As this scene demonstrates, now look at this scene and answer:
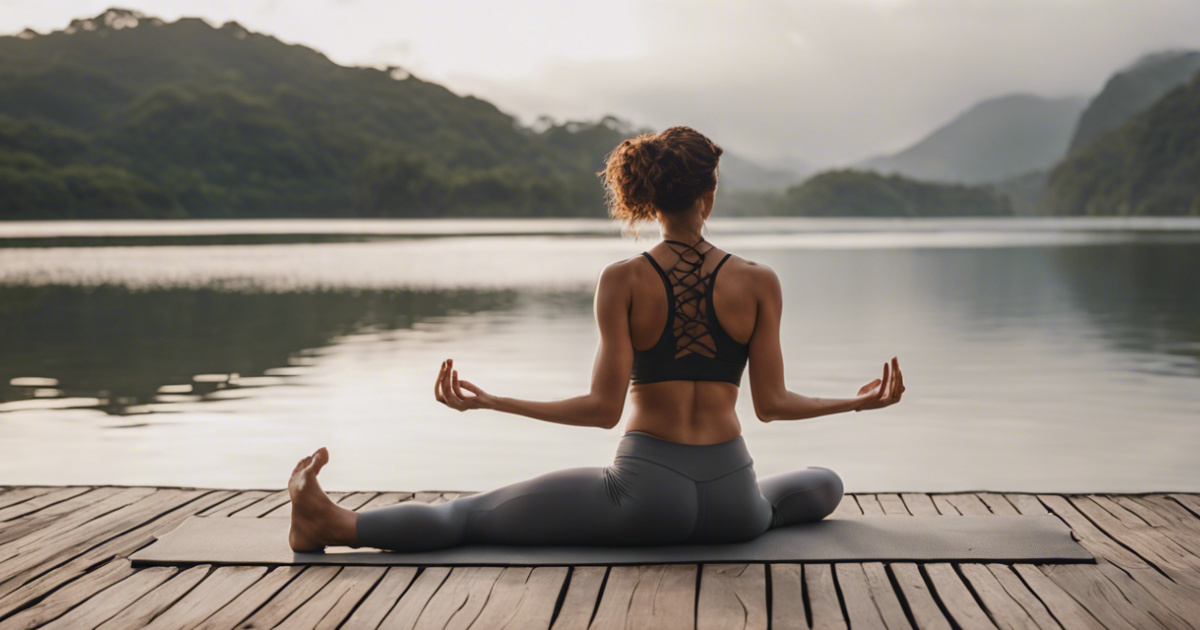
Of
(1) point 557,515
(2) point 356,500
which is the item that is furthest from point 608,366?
(2) point 356,500

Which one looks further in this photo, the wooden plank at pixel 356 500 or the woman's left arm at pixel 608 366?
the wooden plank at pixel 356 500

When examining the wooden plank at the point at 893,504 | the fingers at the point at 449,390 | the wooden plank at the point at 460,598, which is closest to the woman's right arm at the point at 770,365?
the fingers at the point at 449,390

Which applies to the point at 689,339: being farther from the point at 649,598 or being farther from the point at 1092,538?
the point at 1092,538

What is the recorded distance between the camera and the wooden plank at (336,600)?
3.50 m

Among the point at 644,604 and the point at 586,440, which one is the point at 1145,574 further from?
the point at 586,440

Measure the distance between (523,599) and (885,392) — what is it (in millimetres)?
1463

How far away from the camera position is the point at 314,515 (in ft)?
13.6

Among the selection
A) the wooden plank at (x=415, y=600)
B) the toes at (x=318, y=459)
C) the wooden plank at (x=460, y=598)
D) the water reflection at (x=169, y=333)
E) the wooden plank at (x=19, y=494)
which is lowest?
the water reflection at (x=169, y=333)

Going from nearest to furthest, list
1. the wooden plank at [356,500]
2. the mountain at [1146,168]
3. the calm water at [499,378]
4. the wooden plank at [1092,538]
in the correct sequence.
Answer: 1. the wooden plank at [1092,538]
2. the wooden plank at [356,500]
3. the calm water at [499,378]
4. the mountain at [1146,168]

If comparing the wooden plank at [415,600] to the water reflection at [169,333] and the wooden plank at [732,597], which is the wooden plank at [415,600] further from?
the water reflection at [169,333]

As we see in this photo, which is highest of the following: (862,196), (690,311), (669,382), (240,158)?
(240,158)

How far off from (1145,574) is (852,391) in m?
9.34

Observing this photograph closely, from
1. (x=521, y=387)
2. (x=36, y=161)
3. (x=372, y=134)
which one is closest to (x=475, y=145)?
(x=372, y=134)

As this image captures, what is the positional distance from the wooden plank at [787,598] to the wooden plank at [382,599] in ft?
4.36
